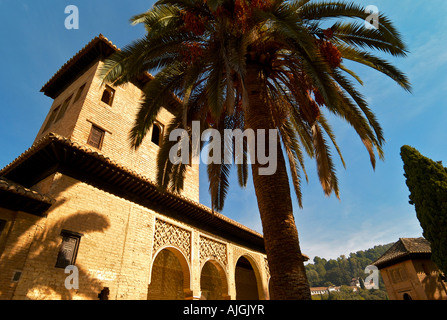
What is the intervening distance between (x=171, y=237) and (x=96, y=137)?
420cm

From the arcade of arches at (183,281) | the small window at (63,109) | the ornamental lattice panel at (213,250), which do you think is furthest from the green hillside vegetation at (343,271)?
the small window at (63,109)

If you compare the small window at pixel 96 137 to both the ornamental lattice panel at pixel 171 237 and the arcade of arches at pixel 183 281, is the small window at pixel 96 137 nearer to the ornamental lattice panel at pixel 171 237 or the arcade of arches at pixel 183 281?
the ornamental lattice panel at pixel 171 237

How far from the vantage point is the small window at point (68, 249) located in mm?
6008

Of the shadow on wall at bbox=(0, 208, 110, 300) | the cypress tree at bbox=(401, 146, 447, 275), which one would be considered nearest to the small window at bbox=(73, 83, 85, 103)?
the shadow on wall at bbox=(0, 208, 110, 300)

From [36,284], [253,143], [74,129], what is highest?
[74,129]

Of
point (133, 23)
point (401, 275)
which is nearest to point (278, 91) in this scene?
point (133, 23)

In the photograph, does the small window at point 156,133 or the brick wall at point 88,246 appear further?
the small window at point 156,133

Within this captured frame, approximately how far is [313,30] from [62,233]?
7.06 meters

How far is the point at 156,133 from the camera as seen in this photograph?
12.4 m

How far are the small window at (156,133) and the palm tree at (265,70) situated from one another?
5670 mm

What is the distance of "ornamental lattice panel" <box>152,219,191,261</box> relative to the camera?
27.5ft

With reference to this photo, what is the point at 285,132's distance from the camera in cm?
737

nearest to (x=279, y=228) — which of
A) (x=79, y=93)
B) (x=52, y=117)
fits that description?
(x=79, y=93)
